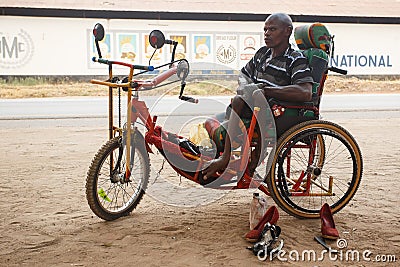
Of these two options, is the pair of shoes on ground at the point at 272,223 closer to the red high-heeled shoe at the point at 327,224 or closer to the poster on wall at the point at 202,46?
the red high-heeled shoe at the point at 327,224

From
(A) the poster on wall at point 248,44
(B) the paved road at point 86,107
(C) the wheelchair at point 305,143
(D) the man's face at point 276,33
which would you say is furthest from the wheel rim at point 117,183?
(A) the poster on wall at point 248,44

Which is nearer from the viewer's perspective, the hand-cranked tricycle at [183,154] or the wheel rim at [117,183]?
the hand-cranked tricycle at [183,154]

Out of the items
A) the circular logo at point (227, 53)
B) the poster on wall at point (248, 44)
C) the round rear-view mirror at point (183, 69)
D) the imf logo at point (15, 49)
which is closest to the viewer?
the round rear-view mirror at point (183, 69)

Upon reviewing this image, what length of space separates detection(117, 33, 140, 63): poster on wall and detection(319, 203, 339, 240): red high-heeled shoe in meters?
14.8

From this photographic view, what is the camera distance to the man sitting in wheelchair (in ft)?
11.5

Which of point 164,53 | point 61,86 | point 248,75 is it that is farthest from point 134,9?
point 248,75

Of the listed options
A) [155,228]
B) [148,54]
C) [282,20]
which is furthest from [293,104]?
[148,54]

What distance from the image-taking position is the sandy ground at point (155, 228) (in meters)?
3.12

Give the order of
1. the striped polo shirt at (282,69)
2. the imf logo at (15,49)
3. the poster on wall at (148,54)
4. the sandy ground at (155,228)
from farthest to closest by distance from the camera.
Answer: the poster on wall at (148,54)
the imf logo at (15,49)
the striped polo shirt at (282,69)
the sandy ground at (155,228)

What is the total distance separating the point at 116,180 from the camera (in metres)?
3.75

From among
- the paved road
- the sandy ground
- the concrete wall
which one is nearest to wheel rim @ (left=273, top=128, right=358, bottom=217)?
the sandy ground

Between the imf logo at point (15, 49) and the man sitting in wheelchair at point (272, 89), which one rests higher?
the imf logo at point (15, 49)

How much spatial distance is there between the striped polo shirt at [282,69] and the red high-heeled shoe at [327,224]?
883mm

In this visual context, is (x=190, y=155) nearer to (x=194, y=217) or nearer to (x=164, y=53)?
(x=194, y=217)
